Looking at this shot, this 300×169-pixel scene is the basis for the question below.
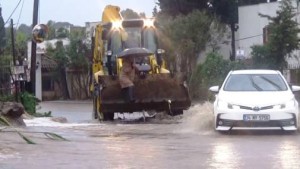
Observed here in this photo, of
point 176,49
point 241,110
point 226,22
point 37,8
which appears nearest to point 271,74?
point 241,110

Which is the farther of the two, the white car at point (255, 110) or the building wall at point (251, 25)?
the building wall at point (251, 25)

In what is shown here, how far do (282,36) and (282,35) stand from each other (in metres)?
0.06

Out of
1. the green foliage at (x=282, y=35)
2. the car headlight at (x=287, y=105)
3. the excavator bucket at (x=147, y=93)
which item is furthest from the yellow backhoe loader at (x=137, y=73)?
the green foliage at (x=282, y=35)

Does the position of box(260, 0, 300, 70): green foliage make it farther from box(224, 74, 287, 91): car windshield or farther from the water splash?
box(224, 74, 287, 91): car windshield

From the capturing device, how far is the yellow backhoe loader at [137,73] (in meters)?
21.0

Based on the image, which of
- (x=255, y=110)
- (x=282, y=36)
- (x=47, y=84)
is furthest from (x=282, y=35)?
(x=47, y=84)

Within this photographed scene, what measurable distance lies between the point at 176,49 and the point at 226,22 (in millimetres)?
11402

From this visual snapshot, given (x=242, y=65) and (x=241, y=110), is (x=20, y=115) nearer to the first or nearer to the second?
(x=241, y=110)

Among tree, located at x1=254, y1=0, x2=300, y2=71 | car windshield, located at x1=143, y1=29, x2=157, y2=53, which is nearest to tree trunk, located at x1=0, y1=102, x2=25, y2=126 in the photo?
car windshield, located at x1=143, y1=29, x2=157, y2=53

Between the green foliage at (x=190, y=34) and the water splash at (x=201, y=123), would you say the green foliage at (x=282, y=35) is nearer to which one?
the green foliage at (x=190, y=34)

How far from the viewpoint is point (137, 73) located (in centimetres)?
2158

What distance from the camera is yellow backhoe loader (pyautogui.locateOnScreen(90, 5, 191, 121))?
829 inches

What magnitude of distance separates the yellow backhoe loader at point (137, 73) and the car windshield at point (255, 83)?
4.03 m

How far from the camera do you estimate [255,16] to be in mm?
51469
